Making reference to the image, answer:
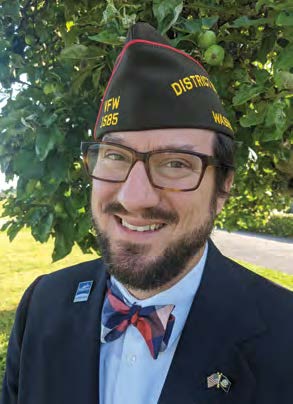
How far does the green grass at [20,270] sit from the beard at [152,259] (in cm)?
458

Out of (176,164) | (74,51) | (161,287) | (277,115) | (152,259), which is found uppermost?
(74,51)

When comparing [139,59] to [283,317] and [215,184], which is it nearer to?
[215,184]

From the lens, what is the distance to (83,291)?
1.99 metres

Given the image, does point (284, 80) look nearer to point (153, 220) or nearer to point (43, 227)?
point (153, 220)

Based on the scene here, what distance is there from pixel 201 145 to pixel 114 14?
0.71 meters

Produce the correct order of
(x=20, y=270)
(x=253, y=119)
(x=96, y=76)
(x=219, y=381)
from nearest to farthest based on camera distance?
(x=219, y=381), (x=253, y=119), (x=96, y=76), (x=20, y=270)

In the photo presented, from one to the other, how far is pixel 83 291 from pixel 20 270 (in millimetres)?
11803

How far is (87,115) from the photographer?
2258mm

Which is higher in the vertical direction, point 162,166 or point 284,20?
point 284,20

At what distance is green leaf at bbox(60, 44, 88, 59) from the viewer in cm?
213

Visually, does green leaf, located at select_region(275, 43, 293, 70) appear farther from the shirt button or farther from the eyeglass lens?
the shirt button

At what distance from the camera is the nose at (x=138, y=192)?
1643 millimetres

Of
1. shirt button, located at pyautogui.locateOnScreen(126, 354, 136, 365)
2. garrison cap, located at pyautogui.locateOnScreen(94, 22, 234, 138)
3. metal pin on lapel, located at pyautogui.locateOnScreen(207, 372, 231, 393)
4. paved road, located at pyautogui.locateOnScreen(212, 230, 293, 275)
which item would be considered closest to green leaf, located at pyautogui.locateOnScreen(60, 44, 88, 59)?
garrison cap, located at pyautogui.locateOnScreen(94, 22, 234, 138)

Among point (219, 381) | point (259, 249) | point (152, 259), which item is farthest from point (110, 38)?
point (259, 249)
